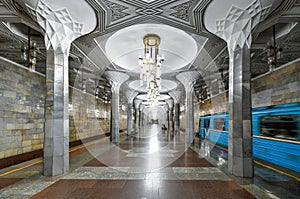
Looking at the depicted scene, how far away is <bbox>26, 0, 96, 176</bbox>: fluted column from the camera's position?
4.77m

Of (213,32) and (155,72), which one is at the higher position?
(213,32)

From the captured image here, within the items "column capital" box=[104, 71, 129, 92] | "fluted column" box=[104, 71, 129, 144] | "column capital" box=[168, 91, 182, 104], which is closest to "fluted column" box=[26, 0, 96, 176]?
"column capital" box=[104, 71, 129, 92]

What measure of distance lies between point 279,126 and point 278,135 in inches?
12.1

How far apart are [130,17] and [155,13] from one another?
0.72 meters

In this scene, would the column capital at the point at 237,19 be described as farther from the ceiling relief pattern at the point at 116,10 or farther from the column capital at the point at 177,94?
the column capital at the point at 177,94

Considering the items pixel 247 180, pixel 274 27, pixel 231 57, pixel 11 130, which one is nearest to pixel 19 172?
pixel 11 130

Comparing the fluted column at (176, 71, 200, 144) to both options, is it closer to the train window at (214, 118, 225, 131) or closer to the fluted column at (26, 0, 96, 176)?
the train window at (214, 118, 225, 131)

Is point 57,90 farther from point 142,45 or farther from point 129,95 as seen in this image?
point 129,95

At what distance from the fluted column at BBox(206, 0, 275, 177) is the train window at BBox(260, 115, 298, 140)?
1.74m

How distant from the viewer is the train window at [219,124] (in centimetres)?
1034

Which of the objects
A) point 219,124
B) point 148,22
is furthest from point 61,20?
point 219,124

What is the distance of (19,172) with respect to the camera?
518cm

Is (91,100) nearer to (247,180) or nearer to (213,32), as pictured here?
(213,32)

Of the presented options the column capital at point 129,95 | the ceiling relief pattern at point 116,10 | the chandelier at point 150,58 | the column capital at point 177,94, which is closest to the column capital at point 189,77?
the chandelier at point 150,58
